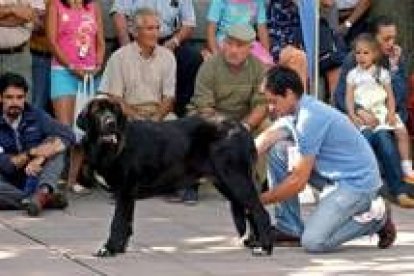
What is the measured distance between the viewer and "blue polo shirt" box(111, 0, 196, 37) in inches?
475

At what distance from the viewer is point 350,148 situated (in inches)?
347

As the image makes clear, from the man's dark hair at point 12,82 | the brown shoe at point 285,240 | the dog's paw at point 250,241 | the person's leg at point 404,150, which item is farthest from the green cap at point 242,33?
the dog's paw at point 250,241

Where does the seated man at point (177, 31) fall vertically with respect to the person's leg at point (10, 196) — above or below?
above

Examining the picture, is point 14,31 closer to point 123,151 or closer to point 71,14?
point 71,14

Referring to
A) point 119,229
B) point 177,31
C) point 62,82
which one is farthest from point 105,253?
point 177,31

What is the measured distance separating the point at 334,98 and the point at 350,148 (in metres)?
3.17

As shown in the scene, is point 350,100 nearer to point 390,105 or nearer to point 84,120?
point 390,105

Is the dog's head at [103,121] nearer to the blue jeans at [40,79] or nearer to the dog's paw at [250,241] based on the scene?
the dog's paw at [250,241]

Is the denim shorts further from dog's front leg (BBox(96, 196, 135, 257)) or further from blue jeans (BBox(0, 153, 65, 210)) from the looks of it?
dog's front leg (BBox(96, 196, 135, 257))

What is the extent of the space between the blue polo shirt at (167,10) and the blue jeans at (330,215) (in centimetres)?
347

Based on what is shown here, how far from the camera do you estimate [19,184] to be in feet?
34.8

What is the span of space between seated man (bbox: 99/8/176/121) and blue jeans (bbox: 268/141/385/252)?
2.44 metres

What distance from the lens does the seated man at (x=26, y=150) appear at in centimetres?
1039

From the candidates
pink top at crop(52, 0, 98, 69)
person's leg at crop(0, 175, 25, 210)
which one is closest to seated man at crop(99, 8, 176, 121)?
pink top at crop(52, 0, 98, 69)
